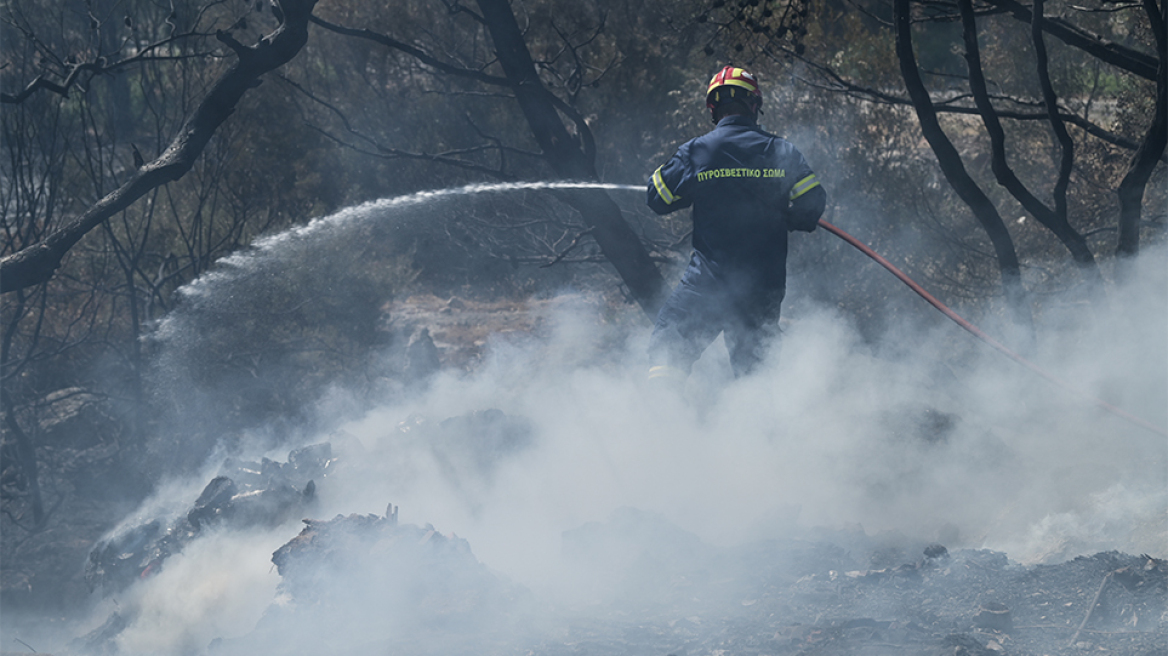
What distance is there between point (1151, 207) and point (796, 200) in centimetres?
389

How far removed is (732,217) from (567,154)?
106 inches

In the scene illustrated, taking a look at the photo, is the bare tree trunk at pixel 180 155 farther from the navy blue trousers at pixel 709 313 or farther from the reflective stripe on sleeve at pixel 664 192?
the navy blue trousers at pixel 709 313

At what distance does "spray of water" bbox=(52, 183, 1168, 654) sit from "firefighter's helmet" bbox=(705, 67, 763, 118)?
1.52 m

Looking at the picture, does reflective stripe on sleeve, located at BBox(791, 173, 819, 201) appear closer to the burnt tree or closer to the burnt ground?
the burnt ground

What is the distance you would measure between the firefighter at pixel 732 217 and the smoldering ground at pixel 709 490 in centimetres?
36

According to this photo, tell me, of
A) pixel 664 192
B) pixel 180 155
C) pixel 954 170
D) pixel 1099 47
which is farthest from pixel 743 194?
pixel 180 155

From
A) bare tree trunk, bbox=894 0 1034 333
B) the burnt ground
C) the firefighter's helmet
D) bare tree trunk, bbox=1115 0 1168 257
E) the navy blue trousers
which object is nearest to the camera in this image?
the burnt ground

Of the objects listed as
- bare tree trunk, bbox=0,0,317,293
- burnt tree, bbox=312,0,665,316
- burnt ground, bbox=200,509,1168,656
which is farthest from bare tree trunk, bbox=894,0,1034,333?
bare tree trunk, bbox=0,0,317,293

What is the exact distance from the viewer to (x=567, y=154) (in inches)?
277

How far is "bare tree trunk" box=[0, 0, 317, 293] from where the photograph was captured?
4.58 meters

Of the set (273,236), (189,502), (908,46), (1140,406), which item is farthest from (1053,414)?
(273,236)

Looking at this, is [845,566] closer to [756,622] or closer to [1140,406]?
[756,622]

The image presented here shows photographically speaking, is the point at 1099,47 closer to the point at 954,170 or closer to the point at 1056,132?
the point at 1056,132

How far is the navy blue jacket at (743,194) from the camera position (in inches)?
178
